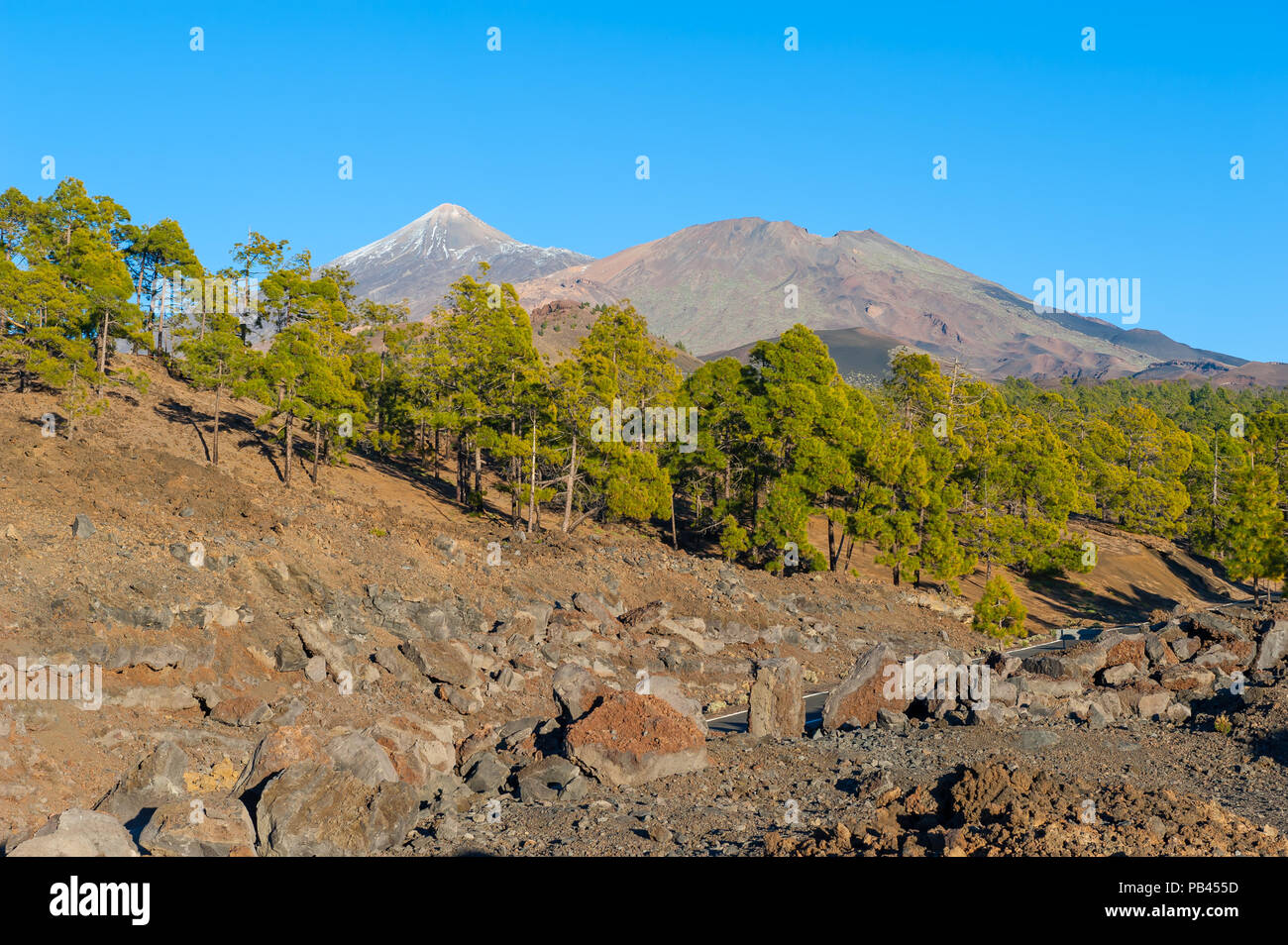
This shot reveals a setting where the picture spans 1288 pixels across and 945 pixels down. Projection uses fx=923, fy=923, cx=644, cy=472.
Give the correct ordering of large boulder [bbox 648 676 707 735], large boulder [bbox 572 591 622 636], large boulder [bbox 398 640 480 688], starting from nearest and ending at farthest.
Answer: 1. large boulder [bbox 648 676 707 735]
2. large boulder [bbox 398 640 480 688]
3. large boulder [bbox 572 591 622 636]

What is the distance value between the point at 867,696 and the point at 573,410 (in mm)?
19411

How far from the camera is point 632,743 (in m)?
15.9

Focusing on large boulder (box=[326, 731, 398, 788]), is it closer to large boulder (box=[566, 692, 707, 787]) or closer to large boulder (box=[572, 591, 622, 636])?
large boulder (box=[566, 692, 707, 787])

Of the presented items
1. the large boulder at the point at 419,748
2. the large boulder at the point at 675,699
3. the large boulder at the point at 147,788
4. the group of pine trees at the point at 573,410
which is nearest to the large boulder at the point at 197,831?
the large boulder at the point at 147,788

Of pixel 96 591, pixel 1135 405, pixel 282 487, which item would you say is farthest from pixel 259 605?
pixel 1135 405

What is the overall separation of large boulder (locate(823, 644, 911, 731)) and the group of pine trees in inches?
702

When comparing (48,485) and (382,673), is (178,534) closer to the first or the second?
(48,485)

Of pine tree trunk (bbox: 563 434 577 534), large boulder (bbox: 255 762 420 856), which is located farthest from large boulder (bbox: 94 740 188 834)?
pine tree trunk (bbox: 563 434 577 534)

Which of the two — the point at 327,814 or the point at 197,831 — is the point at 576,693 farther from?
the point at 197,831

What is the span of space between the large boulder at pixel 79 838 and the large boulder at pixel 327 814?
67.8 inches

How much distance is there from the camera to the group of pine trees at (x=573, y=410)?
35.3m

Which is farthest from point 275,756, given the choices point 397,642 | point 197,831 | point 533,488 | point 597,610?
point 533,488

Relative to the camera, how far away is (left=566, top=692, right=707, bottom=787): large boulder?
1555 cm
